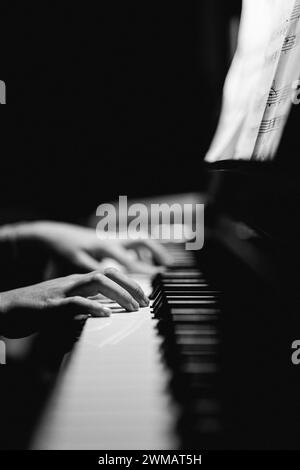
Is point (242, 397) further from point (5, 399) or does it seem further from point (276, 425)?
point (5, 399)

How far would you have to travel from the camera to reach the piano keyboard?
0.81m

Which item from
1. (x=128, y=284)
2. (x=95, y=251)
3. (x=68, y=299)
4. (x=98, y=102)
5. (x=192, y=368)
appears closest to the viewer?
(x=192, y=368)

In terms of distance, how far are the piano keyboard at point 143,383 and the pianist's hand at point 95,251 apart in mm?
687

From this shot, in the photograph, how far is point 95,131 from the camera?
5.25m

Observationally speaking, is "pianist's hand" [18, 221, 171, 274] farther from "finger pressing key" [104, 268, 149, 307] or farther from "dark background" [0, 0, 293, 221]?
"dark background" [0, 0, 293, 221]

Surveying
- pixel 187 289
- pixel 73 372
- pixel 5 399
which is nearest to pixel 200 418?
pixel 73 372

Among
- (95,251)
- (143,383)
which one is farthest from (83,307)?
(95,251)

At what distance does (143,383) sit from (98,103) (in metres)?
4.36

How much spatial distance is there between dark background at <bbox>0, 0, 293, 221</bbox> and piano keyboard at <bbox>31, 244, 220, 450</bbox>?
3.59 metres

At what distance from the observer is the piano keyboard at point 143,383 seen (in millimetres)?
808

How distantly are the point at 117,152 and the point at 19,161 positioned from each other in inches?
32.7

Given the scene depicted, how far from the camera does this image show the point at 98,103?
17.0 feet

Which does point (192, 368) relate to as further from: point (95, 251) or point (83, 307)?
point (95, 251)

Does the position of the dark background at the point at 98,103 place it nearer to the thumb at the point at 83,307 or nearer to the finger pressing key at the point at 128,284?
the finger pressing key at the point at 128,284
